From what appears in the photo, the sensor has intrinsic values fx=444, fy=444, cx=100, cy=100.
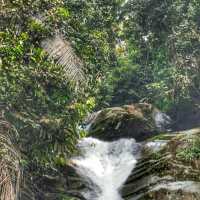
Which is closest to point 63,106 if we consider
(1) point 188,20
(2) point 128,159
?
(2) point 128,159

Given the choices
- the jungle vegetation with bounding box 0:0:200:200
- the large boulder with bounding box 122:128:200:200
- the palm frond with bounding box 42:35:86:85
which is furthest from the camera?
the large boulder with bounding box 122:128:200:200

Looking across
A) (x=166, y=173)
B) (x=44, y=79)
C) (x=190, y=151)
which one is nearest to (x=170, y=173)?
(x=166, y=173)

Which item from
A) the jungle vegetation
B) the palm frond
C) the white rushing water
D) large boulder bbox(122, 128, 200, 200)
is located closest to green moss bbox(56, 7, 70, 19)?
the jungle vegetation

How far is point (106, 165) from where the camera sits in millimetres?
19703

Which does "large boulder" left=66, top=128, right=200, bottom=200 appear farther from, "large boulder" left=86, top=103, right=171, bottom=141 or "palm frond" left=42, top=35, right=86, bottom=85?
"palm frond" left=42, top=35, right=86, bottom=85

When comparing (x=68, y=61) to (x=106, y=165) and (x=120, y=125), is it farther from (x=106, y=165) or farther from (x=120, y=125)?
(x=120, y=125)

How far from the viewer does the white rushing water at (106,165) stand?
16688mm

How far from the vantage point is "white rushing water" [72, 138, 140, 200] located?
54.7 ft

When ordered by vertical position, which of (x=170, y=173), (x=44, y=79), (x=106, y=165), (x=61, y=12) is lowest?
(x=170, y=173)

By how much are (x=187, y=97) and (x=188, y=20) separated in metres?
4.88

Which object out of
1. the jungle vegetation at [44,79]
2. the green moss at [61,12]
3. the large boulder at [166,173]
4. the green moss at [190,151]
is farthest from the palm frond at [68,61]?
the green moss at [190,151]

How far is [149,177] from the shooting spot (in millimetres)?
14859

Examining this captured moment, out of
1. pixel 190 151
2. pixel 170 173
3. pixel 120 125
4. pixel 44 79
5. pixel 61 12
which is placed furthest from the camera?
pixel 120 125

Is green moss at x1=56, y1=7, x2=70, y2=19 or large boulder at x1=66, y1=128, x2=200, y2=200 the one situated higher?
green moss at x1=56, y1=7, x2=70, y2=19
